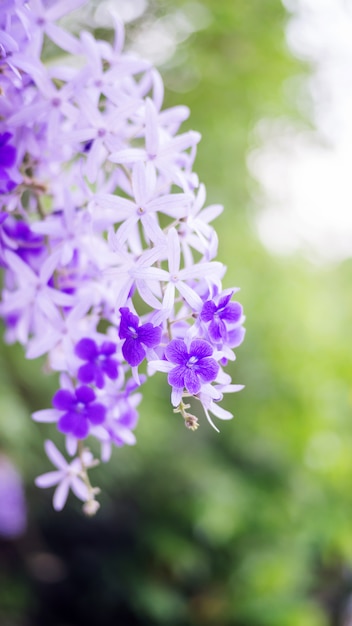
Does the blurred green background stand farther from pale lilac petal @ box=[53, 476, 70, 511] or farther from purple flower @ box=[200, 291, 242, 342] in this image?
purple flower @ box=[200, 291, 242, 342]

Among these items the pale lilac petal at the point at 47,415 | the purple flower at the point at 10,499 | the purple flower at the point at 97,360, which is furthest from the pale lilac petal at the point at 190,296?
the purple flower at the point at 10,499

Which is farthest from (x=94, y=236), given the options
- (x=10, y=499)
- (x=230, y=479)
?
(x=230, y=479)

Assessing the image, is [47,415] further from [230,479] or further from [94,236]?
[230,479]

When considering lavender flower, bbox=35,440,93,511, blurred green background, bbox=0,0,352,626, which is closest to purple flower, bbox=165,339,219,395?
lavender flower, bbox=35,440,93,511

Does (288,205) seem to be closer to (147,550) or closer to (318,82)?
(318,82)

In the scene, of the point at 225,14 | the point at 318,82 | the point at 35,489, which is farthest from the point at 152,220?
the point at 35,489
